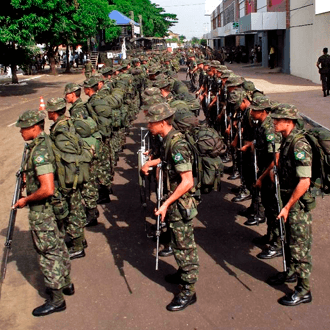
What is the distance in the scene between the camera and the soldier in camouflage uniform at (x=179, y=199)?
4148 millimetres

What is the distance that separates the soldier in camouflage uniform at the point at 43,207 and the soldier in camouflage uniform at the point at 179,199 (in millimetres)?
1027

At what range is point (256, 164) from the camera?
20.1ft

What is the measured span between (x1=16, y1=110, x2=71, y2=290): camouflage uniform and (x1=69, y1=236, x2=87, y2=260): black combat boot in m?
1.15

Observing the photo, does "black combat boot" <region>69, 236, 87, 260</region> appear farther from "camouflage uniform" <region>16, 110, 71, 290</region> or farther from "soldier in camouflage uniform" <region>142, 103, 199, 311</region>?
"soldier in camouflage uniform" <region>142, 103, 199, 311</region>

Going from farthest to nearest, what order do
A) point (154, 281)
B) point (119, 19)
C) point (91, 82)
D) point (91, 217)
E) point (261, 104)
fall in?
point (119, 19)
point (91, 82)
point (91, 217)
point (261, 104)
point (154, 281)

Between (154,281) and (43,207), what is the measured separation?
1542mm

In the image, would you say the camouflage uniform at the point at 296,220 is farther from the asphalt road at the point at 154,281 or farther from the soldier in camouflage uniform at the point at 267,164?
the soldier in camouflage uniform at the point at 267,164

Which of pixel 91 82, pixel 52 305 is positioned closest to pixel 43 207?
pixel 52 305

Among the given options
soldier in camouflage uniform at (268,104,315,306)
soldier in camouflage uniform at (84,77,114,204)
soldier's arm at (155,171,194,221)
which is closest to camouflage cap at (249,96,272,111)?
soldier in camouflage uniform at (268,104,315,306)

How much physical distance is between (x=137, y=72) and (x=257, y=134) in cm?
893

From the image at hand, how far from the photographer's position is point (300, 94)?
19.3 m

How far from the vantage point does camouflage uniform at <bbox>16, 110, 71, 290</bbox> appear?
13.6 feet

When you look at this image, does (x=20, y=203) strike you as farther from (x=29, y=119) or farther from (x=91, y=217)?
(x=91, y=217)

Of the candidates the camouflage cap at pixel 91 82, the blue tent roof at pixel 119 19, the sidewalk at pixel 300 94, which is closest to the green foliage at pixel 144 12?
the blue tent roof at pixel 119 19
